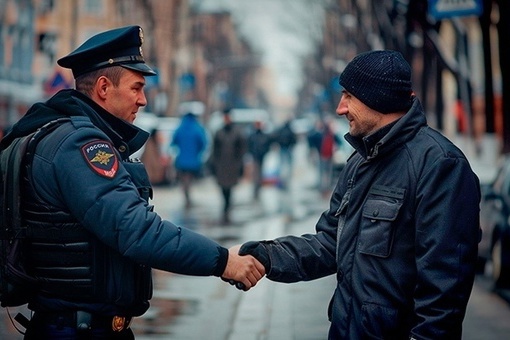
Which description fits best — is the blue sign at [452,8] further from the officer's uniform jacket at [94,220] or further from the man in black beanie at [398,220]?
the officer's uniform jacket at [94,220]

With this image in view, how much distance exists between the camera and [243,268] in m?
4.56

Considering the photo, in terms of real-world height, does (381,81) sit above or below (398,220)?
above

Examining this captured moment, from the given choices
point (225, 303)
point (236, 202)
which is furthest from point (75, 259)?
point (236, 202)

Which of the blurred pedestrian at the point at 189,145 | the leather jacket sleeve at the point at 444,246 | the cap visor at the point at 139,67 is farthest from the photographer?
the blurred pedestrian at the point at 189,145

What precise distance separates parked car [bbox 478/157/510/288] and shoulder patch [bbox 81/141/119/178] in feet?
28.2

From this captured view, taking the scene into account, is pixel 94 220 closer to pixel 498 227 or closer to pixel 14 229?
pixel 14 229

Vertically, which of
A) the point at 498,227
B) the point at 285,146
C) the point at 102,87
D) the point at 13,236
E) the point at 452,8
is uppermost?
the point at 102,87

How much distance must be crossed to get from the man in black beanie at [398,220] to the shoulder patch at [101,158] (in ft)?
3.06

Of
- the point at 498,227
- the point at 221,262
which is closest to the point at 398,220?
the point at 221,262

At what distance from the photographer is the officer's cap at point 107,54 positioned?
14.0 feet

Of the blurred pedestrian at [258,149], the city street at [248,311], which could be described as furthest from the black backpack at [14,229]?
the blurred pedestrian at [258,149]

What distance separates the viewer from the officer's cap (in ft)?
14.0

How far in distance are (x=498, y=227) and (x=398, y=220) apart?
8990 mm

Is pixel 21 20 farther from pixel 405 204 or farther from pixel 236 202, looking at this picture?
pixel 405 204
